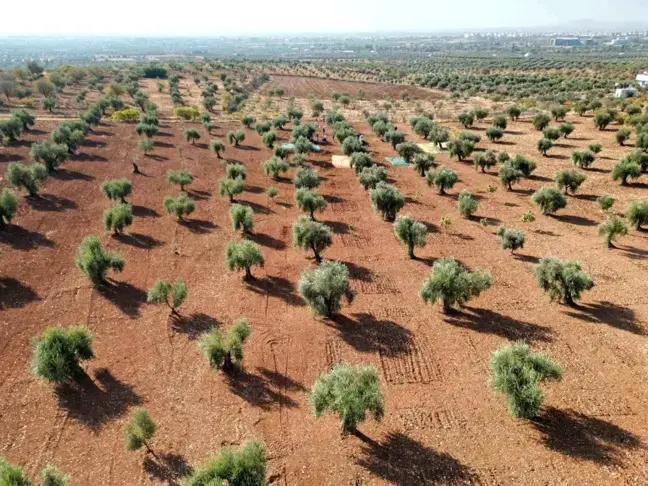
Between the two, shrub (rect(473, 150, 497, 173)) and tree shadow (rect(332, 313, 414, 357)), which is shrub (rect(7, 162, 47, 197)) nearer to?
tree shadow (rect(332, 313, 414, 357))

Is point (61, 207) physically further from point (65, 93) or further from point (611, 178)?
point (65, 93)

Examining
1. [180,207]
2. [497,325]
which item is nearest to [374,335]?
[497,325]

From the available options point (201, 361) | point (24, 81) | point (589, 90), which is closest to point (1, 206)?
point (201, 361)

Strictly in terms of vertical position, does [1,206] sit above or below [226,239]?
above

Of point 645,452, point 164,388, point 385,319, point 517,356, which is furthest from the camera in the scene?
point 385,319

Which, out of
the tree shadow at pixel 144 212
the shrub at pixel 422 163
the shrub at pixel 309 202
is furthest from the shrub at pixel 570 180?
the tree shadow at pixel 144 212

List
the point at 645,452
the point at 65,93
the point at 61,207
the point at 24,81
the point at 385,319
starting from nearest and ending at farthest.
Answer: the point at 645,452 → the point at 385,319 → the point at 61,207 → the point at 65,93 → the point at 24,81

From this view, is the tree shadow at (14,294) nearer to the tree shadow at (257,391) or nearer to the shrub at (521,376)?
the tree shadow at (257,391)
